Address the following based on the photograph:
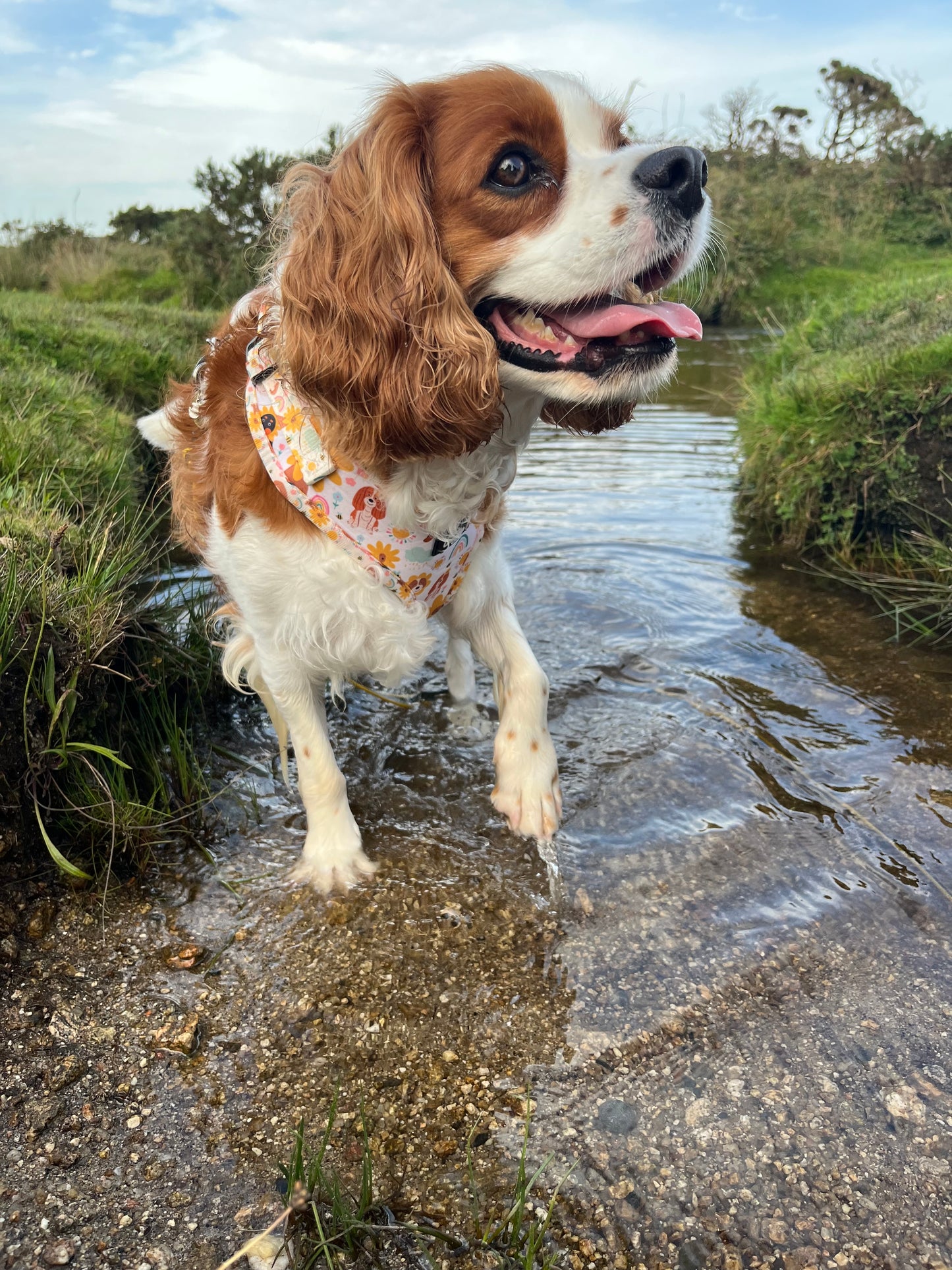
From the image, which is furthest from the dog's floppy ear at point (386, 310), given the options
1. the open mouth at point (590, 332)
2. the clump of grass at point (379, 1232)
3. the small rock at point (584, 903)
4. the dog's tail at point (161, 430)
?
the clump of grass at point (379, 1232)

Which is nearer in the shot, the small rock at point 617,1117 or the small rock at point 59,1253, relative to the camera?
the small rock at point 59,1253

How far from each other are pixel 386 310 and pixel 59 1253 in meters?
1.74

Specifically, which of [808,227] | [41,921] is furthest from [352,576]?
[808,227]

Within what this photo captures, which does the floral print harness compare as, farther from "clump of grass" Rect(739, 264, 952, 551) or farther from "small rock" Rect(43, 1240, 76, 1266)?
"clump of grass" Rect(739, 264, 952, 551)

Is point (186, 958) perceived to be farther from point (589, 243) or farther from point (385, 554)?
point (589, 243)

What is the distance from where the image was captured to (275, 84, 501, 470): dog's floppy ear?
1851 mm

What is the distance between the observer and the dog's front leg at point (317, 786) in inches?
96.7

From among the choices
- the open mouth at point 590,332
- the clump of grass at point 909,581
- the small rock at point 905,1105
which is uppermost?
the open mouth at point 590,332

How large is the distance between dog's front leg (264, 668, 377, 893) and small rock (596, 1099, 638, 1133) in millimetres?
918

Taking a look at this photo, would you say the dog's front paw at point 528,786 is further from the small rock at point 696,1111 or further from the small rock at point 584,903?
the small rock at point 696,1111

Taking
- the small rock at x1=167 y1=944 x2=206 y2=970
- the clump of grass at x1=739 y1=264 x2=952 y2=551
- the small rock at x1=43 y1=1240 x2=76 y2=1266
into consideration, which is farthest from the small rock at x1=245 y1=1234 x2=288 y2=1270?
the clump of grass at x1=739 y1=264 x2=952 y2=551

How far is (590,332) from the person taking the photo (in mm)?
1907

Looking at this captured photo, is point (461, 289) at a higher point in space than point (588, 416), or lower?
higher

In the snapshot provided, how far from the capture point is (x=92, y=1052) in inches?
72.2
